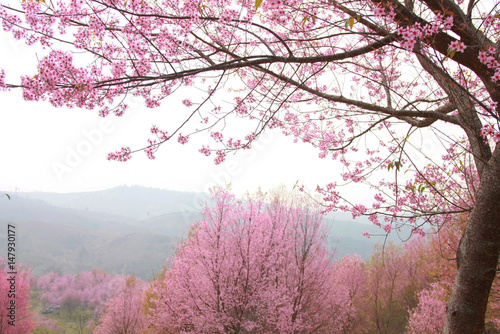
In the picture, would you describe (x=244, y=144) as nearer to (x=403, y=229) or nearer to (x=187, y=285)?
(x=403, y=229)

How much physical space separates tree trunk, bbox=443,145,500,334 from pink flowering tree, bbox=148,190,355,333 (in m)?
7.40

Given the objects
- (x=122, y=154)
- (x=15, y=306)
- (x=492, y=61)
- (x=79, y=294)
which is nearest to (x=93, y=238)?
(x=79, y=294)

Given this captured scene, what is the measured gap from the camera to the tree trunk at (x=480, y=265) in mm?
2664

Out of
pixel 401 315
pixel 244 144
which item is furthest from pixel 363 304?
pixel 244 144

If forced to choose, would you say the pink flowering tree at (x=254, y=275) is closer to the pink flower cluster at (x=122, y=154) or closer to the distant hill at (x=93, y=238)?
the pink flower cluster at (x=122, y=154)

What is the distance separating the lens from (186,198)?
17588 cm

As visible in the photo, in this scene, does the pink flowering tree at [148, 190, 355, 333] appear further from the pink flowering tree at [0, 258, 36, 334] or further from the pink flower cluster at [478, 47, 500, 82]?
the pink flowering tree at [0, 258, 36, 334]

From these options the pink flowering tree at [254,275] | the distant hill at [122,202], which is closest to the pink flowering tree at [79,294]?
the pink flowering tree at [254,275]

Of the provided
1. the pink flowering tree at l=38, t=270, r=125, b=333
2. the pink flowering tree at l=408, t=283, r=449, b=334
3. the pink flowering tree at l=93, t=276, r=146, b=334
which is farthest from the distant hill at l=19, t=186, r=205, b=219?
the pink flowering tree at l=408, t=283, r=449, b=334

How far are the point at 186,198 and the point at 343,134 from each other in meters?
176

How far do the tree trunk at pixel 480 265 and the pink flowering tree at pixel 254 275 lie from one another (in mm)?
7396

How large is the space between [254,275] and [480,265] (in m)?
8.10

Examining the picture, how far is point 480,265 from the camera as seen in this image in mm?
2684

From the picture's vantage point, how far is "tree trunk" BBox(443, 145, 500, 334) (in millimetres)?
2664
